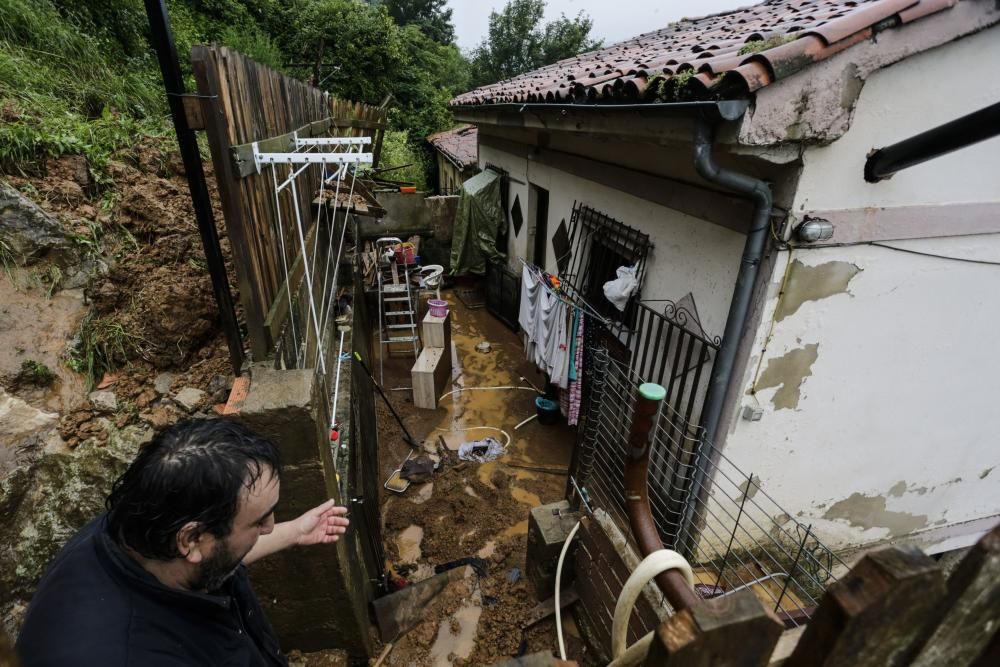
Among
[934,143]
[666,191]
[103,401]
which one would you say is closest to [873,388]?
[934,143]

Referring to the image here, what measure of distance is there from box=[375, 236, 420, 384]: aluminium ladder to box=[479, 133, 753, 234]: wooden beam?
4.00 metres

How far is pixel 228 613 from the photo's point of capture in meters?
1.84

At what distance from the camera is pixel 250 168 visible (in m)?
2.74

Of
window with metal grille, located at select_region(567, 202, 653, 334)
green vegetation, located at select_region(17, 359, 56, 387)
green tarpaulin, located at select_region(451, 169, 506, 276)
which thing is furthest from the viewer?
green tarpaulin, located at select_region(451, 169, 506, 276)

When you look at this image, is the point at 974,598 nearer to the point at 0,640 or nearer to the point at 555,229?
the point at 0,640

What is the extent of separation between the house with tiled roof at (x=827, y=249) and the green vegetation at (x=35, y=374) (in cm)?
404

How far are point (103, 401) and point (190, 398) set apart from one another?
46 centimetres

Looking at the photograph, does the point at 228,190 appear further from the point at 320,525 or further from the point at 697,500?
the point at 697,500

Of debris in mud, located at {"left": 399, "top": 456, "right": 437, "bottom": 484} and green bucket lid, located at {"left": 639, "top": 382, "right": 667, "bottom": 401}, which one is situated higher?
green bucket lid, located at {"left": 639, "top": 382, "right": 667, "bottom": 401}

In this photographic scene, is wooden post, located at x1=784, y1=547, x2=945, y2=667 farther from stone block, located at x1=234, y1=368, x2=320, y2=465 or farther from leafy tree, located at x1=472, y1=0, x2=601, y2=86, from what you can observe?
leafy tree, located at x1=472, y1=0, x2=601, y2=86

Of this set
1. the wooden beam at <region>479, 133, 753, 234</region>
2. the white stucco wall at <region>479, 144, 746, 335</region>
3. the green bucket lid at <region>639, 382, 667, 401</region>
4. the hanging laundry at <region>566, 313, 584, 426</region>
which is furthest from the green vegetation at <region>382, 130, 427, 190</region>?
the green bucket lid at <region>639, 382, 667, 401</region>

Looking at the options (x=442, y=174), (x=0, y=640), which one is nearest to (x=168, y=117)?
(x=0, y=640)

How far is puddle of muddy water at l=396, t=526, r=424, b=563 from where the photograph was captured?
17.6ft

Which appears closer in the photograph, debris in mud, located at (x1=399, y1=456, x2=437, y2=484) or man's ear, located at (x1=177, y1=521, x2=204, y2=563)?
man's ear, located at (x1=177, y1=521, x2=204, y2=563)
